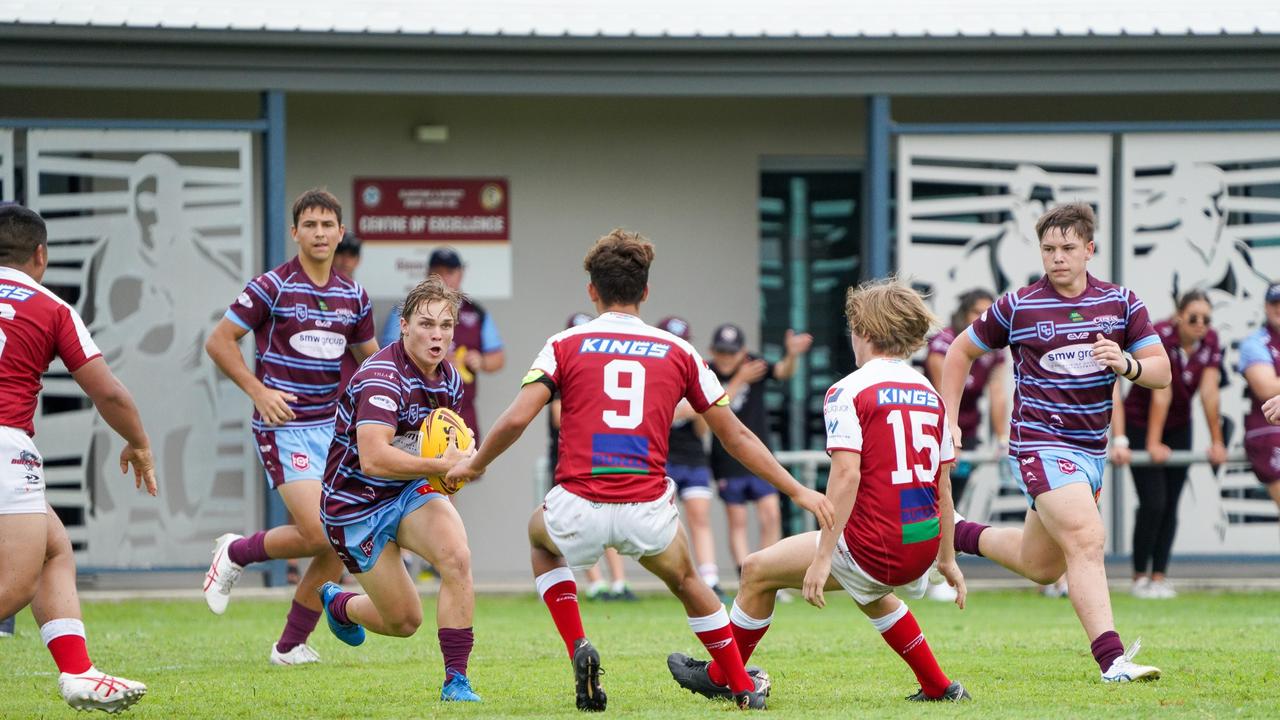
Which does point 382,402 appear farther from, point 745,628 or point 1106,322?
point 1106,322

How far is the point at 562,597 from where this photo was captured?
5.82 metres

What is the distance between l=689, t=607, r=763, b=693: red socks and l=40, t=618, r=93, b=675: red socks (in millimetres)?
2186

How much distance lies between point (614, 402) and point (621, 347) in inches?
7.8

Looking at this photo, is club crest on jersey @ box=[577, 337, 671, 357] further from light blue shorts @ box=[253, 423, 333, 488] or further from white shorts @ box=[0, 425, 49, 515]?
light blue shorts @ box=[253, 423, 333, 488]

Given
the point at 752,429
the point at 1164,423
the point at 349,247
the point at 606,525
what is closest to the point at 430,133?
the point at 349,247

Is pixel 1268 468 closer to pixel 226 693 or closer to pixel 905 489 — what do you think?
pixel 905 489

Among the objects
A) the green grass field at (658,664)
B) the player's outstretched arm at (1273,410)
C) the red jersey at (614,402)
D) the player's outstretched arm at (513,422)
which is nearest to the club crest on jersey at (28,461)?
the green grass field at (658,664)

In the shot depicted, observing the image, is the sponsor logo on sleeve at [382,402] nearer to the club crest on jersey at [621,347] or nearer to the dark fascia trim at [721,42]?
the club crest on jersey at [621,347]

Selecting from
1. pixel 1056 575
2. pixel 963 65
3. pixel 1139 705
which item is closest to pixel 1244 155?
Result: pixel 963 65

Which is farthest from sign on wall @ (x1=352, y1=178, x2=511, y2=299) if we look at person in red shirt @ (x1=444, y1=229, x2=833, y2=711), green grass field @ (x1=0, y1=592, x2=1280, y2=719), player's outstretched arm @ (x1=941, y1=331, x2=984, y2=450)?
person in red shirt @ (x1=444, y1=229, x2=833, y2=711)

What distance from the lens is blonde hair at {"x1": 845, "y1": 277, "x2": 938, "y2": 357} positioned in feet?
19.0

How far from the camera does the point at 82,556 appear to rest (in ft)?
35.4

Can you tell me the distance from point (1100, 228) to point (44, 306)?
8.06 meters

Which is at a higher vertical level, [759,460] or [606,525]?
[759,460]
